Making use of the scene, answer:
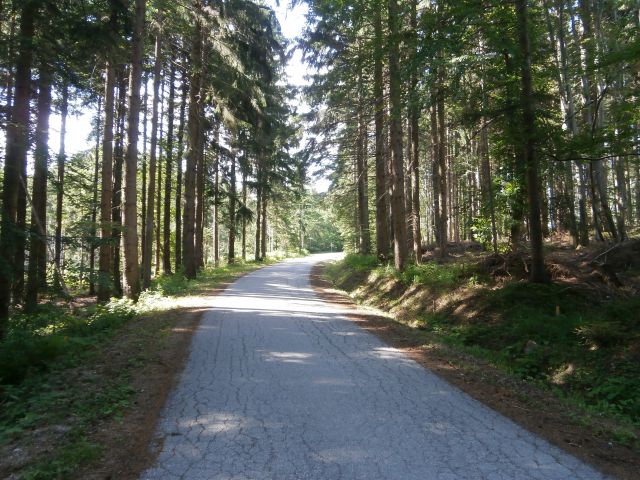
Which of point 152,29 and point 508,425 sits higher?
point 152,29

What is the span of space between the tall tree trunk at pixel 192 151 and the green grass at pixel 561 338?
12910 mm

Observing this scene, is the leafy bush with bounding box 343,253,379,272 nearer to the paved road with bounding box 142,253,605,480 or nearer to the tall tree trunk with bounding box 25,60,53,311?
the paved road with bounding box 142,253,605,480

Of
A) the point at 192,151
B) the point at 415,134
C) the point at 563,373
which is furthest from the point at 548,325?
the point at 192,151

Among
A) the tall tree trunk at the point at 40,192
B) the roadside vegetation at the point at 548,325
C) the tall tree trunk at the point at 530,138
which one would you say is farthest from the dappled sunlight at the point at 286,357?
the tall tree trunk at the point at 530,138

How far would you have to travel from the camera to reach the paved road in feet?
11.6

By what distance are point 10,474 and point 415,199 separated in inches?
669

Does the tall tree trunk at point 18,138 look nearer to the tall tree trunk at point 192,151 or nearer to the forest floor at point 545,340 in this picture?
the forest floor at point 545,340

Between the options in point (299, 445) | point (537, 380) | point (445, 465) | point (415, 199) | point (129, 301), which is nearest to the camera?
point (445, 465)

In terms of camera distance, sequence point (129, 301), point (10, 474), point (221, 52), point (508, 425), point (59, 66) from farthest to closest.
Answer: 1. point (221, 52)
2. point (129, 301)
3. point (59, 66)
4. point (508, 425)
5. point (10, 474)

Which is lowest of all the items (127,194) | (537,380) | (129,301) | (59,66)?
(537,380)

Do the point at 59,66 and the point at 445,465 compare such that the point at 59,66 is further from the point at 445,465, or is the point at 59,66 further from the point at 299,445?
the point at 445,465

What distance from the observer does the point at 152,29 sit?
49.1 feet

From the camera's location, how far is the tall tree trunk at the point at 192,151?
18.2 metres

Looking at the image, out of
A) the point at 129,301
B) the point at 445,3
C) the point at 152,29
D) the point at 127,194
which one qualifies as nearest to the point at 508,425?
the point at 445,3
